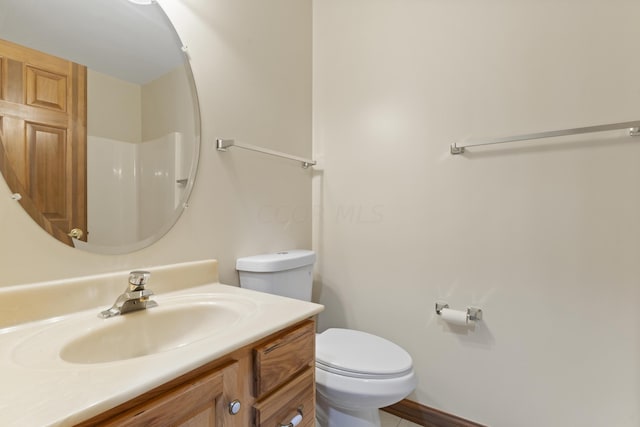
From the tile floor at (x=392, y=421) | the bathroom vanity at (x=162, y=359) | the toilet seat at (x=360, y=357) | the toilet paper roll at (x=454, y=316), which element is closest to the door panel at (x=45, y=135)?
the bathroom vanity at (x=162, y=359)

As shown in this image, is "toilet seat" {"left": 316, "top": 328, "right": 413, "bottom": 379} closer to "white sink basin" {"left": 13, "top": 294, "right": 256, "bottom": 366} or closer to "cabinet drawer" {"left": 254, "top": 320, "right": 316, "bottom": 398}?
"cabinet drawer" {"left": 254, "top": 320, "right": 316, "bottom": 398}

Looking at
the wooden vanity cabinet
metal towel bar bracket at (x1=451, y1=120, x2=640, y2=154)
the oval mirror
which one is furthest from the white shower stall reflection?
metal towel bar bracket at (x1=451, y1=120, x2=640, y2=154)

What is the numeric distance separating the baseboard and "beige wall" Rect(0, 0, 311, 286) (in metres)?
1.00

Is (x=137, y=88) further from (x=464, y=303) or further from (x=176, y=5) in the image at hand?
(x=464, y=303)

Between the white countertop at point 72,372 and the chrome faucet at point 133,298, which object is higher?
the chrome faucet at point 133,298

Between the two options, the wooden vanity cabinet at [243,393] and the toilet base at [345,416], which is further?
the toilet base at [345,416]

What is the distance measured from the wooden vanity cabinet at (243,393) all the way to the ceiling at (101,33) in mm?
892

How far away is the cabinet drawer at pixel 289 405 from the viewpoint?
64cm

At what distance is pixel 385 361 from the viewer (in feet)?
3.61

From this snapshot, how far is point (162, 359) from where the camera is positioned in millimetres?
508

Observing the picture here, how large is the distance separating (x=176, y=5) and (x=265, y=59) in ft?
1.53

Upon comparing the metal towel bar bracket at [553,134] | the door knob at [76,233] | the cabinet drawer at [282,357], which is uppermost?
the metal towel bar bracket at [553,134]

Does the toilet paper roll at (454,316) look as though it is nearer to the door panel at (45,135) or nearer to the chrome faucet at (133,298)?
the chrome faucet at (133,298)

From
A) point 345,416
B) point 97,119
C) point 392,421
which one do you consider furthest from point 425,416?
point 97,119
